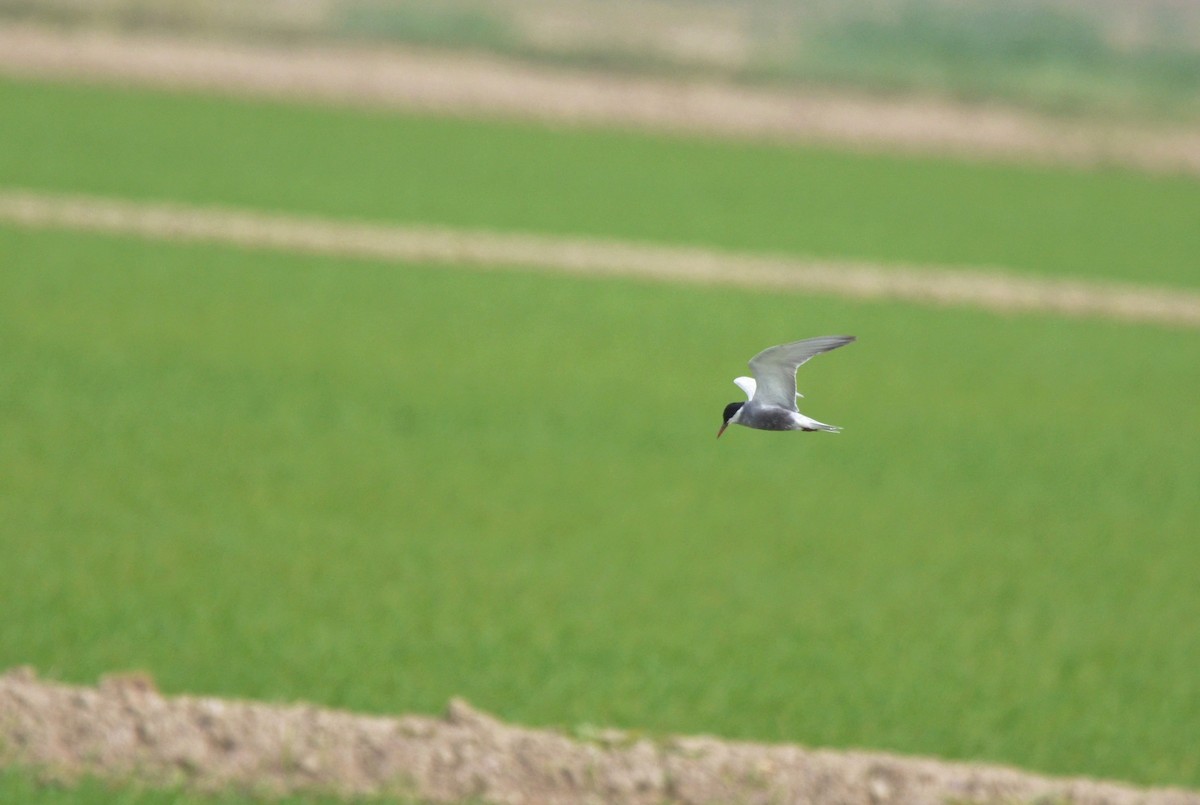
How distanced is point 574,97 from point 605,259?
18373 millimetres

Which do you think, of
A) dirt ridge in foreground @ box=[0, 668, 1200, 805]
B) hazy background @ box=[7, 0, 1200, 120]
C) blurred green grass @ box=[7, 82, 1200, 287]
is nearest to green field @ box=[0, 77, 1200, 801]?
blurred green grass @ box=[7, 82, 1200, 287]

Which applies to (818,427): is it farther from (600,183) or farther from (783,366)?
(600,183)

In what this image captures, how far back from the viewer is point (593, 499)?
51.2 ft

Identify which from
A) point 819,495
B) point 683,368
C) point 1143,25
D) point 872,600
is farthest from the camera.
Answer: point 1143,25

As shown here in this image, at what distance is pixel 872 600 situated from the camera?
13.5 metres

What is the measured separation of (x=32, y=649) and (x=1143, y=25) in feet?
166

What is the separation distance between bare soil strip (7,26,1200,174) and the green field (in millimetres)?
13841

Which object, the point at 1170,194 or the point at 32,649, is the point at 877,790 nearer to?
the point at 32,649

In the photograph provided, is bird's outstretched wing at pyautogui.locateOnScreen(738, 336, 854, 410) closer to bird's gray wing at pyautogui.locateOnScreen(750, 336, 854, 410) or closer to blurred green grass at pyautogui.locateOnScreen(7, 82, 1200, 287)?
bird's gray wing at pyautogui.locateOnScreen(750, 336, 854, 410)

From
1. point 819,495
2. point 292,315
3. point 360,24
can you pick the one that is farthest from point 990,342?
Result: point 360,24

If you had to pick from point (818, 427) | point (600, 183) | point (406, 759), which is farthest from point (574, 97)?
point (818, 427)

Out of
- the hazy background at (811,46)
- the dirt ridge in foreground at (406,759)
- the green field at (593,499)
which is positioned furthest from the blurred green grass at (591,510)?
the hazy background at (811,46)

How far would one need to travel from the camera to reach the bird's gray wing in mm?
2686

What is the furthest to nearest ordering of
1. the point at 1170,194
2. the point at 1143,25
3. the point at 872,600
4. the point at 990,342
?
the point at 1143,25, the point at 1170,194, the point at 990,342, the point at 872,600
